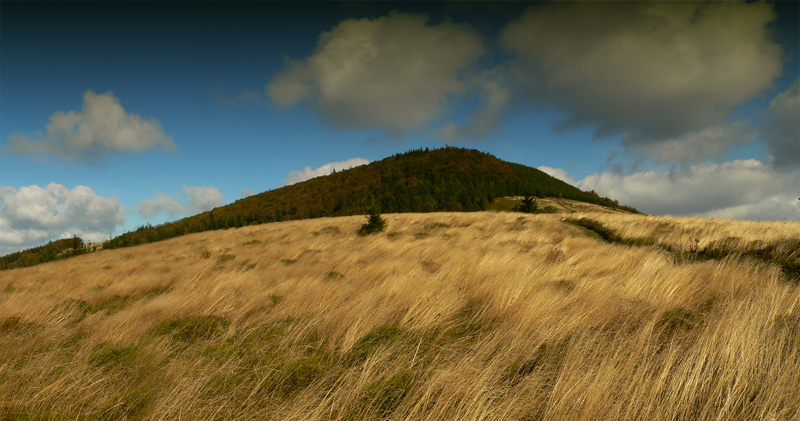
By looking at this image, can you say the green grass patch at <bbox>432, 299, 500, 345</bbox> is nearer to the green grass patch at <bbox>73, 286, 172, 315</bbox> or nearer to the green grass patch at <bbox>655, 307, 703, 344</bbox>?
the green grass patch at <bbox>655, 307, 703, 344</bbox>

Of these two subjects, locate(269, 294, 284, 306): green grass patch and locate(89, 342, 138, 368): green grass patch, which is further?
locate(269, 294, 284, 306): green grass patch

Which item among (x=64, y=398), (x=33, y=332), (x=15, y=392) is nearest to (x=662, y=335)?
(x=64, y=398)

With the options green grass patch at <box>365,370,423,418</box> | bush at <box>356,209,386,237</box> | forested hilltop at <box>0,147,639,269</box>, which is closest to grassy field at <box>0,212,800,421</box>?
green grass patch at <box>365,370,423,418</box>

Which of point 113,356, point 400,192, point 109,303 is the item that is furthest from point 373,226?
point 400,192

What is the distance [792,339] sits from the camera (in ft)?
8.70

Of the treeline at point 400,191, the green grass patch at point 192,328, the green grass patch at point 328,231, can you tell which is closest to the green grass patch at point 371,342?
the green grass patch at point 192,328

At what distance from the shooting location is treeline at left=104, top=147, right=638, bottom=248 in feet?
258

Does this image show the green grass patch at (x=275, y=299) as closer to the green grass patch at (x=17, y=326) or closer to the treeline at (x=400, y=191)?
the green grass patch at (x=17, y=326)

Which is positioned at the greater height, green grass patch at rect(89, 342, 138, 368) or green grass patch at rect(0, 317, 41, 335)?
green grass patch at rect(0, 317, 41, 335)

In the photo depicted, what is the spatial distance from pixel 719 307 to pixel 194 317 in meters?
6.04

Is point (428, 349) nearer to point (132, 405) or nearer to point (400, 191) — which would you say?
point (132, 405)

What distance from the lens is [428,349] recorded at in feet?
9.76

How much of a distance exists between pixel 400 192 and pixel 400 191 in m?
1.26

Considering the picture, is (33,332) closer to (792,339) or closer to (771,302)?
(792,339)
